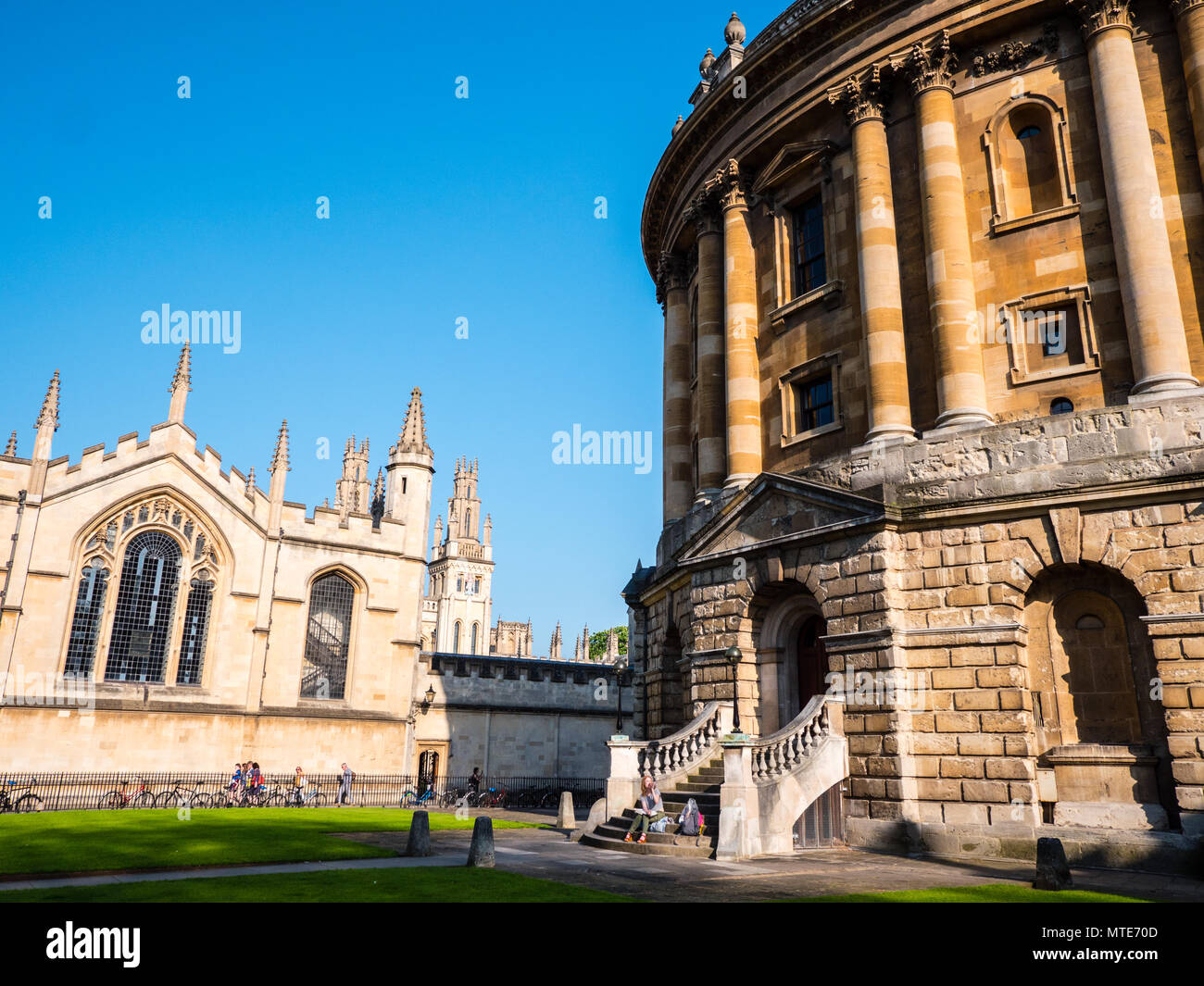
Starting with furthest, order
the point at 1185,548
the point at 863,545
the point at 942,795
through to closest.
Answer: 1. the point at 863,545
2. the point at 942,795
3. the point at 1185,548

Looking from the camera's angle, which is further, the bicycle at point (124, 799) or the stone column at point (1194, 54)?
the bicycle at point (124, 799)

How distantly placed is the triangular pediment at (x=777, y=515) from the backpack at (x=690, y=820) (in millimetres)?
6959

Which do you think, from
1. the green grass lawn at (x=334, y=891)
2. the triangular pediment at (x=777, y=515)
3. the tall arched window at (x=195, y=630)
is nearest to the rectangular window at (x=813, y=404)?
the triangular pediment at (x=777, y=515)

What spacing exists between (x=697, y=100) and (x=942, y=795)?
2379cm

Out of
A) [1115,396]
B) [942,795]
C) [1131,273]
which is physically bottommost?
[942,795]

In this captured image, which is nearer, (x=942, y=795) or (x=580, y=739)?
(x=942, y=795)

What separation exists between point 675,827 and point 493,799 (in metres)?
22.8

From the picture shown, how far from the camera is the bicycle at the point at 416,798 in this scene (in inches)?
1516

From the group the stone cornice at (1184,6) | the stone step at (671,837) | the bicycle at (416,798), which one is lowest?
the bicycle at (416,798)

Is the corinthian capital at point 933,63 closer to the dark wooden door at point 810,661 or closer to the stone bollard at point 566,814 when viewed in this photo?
the dark wooden door at point 810,661

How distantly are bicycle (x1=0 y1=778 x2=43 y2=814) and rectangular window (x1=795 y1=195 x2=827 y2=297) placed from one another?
29.8 metres

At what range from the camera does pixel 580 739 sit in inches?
1858
